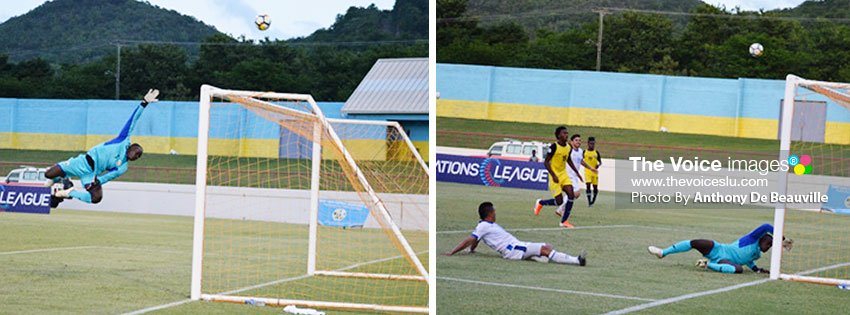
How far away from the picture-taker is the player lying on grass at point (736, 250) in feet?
29.7

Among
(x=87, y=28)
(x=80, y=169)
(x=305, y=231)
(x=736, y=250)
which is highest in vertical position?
(x=87, y=28)

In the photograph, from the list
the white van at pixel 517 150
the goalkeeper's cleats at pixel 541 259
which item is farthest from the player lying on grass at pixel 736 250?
the white van at pixel 517 150

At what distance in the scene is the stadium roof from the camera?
104 feet

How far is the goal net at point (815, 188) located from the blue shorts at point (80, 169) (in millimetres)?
7794

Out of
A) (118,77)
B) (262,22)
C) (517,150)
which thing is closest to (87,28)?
(118,77)

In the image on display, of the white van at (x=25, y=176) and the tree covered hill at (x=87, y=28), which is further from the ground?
the tree covered hill at (x=87, y=28)

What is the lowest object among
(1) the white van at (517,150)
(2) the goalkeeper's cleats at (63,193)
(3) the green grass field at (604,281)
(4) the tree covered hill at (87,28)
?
(3) the green grass field at (604,281)

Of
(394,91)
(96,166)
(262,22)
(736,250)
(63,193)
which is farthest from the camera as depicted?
(394,91)

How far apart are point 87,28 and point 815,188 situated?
113 ft

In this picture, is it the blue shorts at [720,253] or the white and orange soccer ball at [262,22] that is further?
the white and orange soccer ball at [262,22]

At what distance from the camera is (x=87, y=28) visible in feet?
150

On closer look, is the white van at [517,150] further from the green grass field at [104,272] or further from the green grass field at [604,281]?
the green grass field at [604,281]

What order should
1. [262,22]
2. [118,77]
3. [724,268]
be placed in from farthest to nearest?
[118,77] < [262,22] < [724,268]

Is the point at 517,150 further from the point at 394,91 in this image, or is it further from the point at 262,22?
the point at 262,22
